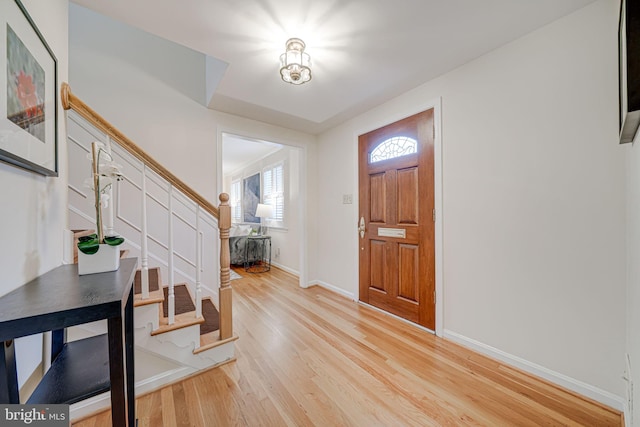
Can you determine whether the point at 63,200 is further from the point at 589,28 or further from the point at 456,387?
the point at 589,28

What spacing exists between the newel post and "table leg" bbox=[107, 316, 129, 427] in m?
0.98

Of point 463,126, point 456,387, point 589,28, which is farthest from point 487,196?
point 456,387

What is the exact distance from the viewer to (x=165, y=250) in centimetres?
247

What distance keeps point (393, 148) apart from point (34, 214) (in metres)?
2.63

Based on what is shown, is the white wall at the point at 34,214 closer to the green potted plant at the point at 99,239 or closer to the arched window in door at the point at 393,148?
the green potted plant at the point at 99,239

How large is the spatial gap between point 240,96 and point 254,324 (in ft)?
7.69

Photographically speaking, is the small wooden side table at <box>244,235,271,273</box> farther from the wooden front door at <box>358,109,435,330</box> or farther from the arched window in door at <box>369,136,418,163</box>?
the arched window in door at <box>369,136,418,163</box>

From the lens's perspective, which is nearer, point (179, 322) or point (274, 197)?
point (179, 322)

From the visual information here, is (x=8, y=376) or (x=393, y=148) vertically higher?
(x=393, y=148)

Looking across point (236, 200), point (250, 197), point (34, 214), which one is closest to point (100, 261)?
point (34, 214)

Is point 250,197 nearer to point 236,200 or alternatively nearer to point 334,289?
point 236,200

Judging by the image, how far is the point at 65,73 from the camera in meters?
1.31

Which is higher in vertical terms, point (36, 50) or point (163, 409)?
point (36, 50)

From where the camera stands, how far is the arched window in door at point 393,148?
2.41 meters
